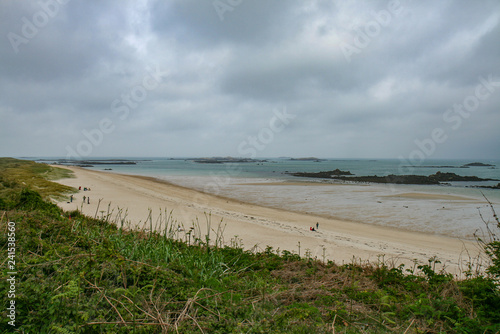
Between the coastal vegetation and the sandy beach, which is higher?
the coastal vegetation

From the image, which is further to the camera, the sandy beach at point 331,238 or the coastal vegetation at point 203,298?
the sandy beach at point 331,238

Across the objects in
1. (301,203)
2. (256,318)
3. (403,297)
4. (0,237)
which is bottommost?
(301,203)

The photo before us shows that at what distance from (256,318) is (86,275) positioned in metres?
2.08

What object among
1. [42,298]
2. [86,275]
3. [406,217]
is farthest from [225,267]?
[406,217]

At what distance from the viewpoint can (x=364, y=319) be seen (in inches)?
127

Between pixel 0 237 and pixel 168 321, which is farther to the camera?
pixel 0 237

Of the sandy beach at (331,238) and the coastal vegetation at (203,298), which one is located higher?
the coastal vegetation at (203,298)

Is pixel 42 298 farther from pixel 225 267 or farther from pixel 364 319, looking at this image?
pixel 364 319

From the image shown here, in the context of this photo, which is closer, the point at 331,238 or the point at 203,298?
the point at 203,298

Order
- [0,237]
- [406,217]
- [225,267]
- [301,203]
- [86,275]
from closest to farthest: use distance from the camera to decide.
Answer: [86,275] → [0,237] → [225,267] → [406,217] → [301,203]

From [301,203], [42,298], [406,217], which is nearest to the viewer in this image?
[42,298]

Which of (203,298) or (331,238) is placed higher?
(203,298)

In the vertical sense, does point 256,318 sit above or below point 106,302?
below

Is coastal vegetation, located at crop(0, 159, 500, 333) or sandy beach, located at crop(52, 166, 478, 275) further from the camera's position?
sandy beach, located at crop(52, 166, 478, 275)
